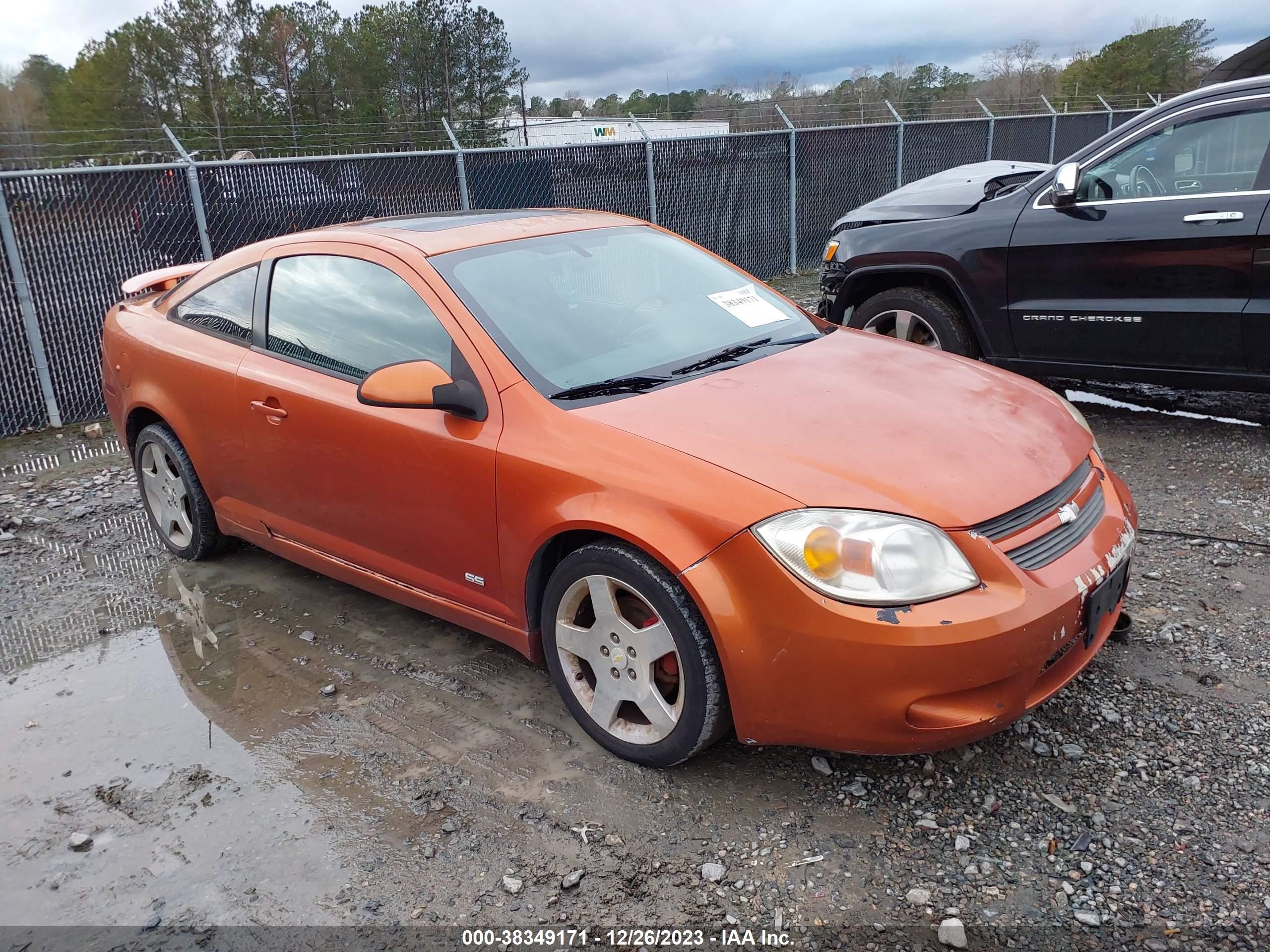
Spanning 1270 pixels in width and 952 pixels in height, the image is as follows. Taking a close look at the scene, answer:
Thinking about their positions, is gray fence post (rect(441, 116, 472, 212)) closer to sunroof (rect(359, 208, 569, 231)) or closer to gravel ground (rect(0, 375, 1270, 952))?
sunroof (rect(359, 208, 569, 231))

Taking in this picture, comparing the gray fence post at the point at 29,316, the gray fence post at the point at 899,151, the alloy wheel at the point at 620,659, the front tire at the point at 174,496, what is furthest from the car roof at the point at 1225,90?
the gray fence post at the point at 899,151

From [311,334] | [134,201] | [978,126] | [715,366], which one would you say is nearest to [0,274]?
[134,201]

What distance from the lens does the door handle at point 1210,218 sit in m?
4.87

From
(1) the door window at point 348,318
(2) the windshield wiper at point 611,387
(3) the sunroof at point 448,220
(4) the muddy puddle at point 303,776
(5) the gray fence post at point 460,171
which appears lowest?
(4) the muddy puddle at point 303,776

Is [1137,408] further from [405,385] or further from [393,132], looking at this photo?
[393,132]

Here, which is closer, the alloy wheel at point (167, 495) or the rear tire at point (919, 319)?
the alloy wheel at point (167, 495)

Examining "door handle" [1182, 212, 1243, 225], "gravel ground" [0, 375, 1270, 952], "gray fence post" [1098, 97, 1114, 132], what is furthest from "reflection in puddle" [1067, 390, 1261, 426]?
"gray fence post" [1098, 97, 1114, 132]

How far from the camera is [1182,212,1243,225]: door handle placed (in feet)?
16.0

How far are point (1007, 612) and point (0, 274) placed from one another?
25.2ft

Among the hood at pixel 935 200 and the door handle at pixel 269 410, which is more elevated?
the hood at pixel 935 200

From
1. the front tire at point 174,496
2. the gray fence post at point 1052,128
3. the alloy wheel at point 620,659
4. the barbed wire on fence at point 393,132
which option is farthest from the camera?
the gray fence post at point 1052,128

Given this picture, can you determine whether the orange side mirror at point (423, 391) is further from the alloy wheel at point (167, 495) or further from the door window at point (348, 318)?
the alloy wheel at point (167, 495)

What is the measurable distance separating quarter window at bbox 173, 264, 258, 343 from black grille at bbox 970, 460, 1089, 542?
3046mm

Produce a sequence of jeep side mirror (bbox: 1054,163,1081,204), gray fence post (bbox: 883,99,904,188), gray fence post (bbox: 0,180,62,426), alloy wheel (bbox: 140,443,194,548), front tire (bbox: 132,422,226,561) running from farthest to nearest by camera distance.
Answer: gray fence post (bbox: 883,99,904,188) → gray fence post (bbox: 0,180,62,426) → jeep side mirror (bbox: 1054,163,1081,204) → alloy wheel (bbox: 140,443,194,548) → front tire (bbox: 132,422,226,561)
